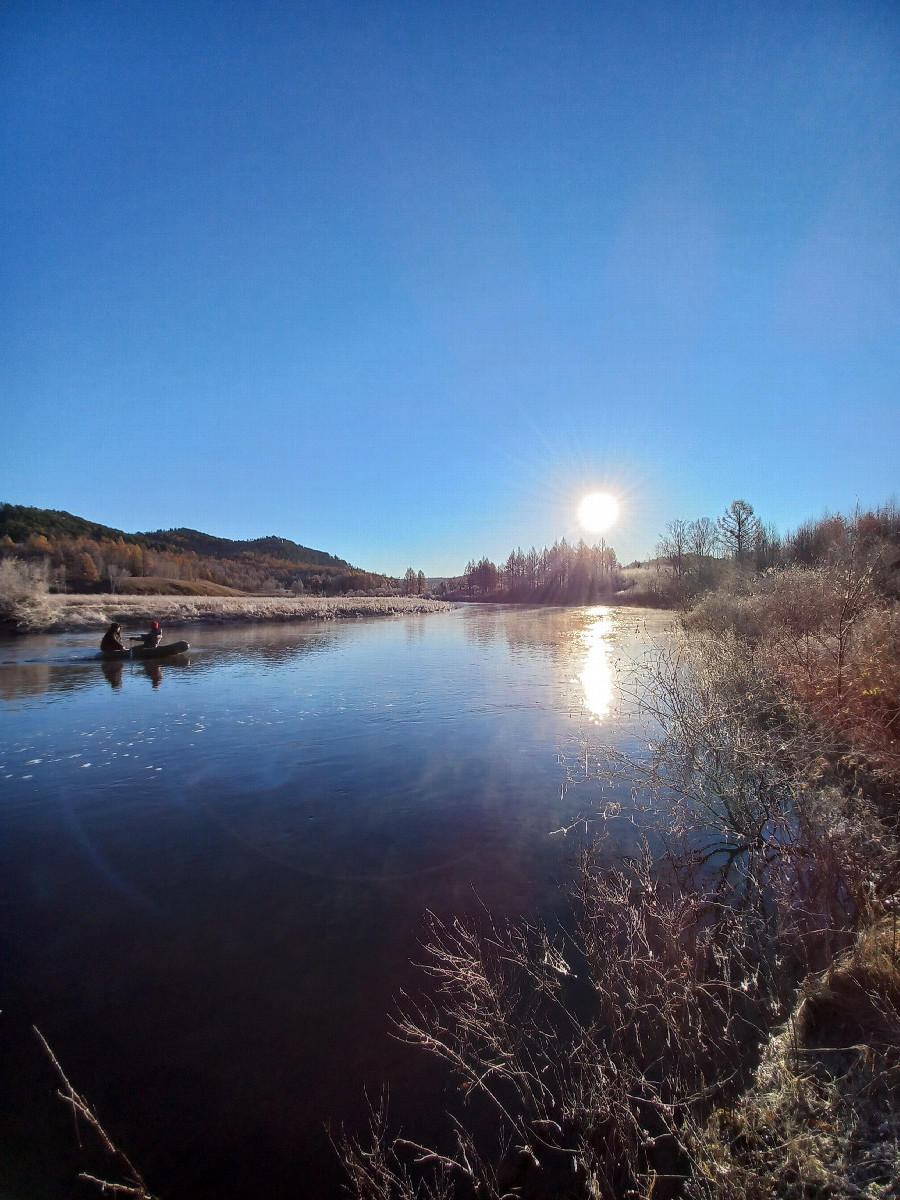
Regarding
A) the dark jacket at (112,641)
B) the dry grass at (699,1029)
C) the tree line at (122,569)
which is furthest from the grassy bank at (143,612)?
the dry grass at (699,1029)

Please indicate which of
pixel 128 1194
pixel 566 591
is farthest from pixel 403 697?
pixel 566 591

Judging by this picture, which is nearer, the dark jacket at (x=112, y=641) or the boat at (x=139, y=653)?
the boat at (x=139, y=653)

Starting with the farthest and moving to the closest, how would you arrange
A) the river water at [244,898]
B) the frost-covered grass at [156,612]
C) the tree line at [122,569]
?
1. the tree line at [122,569]
2. the frost-covered grass at [156,612]
3. the river water at [244,898]

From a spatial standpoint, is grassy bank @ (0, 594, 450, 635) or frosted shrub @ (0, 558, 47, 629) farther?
grassy bank @ (0, 594, 450, 635)

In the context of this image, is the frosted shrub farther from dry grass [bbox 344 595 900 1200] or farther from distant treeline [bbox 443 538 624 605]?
distant treeline [bbox 443 538 624 605]

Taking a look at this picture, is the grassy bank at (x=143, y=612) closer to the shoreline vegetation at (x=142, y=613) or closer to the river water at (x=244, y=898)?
the shoreline vegetation at (x=142, y=613)

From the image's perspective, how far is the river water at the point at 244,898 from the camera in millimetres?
3678

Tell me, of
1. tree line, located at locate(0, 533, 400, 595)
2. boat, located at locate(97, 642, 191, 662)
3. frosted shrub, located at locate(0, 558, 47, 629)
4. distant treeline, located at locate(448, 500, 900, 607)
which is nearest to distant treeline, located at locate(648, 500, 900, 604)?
distant treeline, located at locate(448, 500, 900, 607)

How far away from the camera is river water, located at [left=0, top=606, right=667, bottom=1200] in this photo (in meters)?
3.68

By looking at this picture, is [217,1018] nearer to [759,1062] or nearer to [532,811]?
[759,1062]

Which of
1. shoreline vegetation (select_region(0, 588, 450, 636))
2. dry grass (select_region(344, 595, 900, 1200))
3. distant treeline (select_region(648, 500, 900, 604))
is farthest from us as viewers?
shoreline vegetation (select_region(0, 588, 450, 636))

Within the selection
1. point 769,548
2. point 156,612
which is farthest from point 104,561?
point 769,548

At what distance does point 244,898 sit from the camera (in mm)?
6297

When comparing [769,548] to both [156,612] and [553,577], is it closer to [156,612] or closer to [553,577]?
[156,612]
